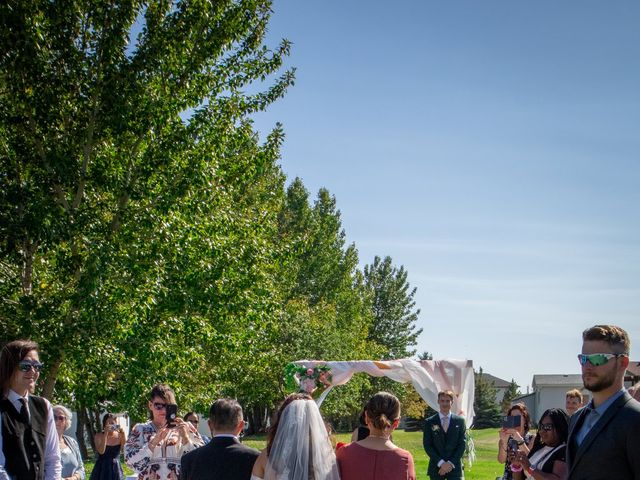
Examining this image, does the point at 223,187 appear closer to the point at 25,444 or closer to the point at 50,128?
the point at 50,128

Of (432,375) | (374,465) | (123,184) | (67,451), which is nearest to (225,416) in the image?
(374,465)

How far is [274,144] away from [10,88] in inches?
226

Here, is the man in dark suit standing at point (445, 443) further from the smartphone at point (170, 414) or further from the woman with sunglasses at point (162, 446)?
the smartphone at point (170, 414)

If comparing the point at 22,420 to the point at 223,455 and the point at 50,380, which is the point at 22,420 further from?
the point at 50,380

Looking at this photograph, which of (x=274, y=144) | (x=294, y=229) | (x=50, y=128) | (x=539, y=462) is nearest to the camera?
(x=539, y=462)

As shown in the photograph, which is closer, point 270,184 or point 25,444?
point 25,444

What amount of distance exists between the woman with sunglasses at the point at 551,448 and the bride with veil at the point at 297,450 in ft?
5.35

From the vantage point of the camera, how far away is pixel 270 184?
4106 centimetres

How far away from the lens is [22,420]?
6207 millimetres

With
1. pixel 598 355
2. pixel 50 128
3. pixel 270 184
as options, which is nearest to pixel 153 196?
pixel 50 128

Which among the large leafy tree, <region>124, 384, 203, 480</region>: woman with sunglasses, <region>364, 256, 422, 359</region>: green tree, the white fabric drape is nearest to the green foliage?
the large leafy tree

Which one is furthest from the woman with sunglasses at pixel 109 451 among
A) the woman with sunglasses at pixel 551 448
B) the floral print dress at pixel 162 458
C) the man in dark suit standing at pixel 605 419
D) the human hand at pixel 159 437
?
the man in dark suit standing at pixel 605 419

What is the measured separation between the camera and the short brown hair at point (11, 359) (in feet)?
20.5

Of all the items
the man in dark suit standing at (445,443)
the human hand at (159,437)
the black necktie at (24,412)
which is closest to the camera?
the black necktie at (24,412)
